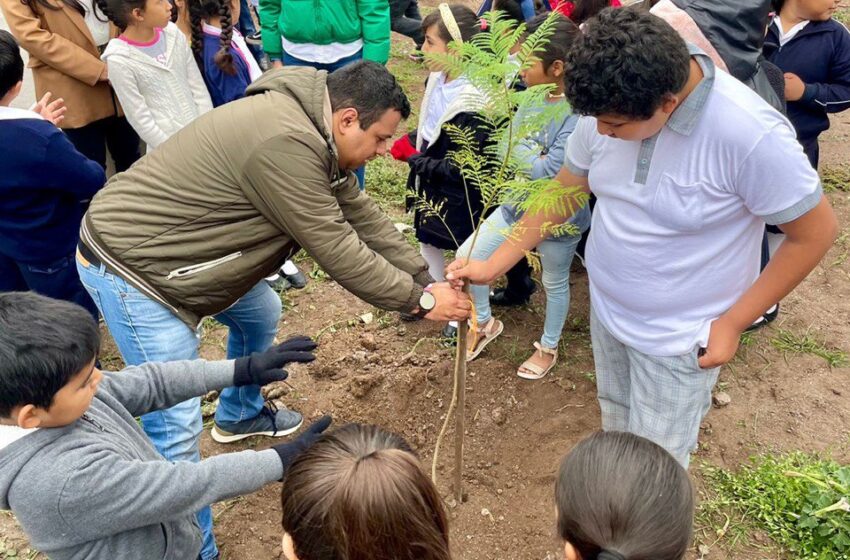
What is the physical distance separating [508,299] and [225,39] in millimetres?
2337

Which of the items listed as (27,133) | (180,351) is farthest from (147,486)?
(27,133)

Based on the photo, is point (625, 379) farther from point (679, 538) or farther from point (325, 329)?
point (325, 329)

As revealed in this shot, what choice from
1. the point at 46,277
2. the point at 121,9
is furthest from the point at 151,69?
the point at 46,277

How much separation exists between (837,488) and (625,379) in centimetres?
103

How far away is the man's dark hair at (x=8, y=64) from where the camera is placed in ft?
9.57

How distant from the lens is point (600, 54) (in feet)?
5.65

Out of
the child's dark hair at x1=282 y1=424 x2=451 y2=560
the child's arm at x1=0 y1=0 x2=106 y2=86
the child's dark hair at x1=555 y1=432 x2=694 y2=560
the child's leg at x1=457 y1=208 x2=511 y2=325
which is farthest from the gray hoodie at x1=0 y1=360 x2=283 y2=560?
the child's arm at x1=0 y1=0 x2=106 y2=86

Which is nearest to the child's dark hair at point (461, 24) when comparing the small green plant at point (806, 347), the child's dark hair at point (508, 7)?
the child's dark hair at point (508, 7)

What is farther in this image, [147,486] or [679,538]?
[147,486]

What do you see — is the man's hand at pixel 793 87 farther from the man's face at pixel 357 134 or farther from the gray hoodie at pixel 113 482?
the gray hoodie at pixel 113 482

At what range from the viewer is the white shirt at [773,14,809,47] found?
362 centimetres

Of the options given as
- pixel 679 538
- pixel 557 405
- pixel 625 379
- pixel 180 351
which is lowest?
pixel 557 405

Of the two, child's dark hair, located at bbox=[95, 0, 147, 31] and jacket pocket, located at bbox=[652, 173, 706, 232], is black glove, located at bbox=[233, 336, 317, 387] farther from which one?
child's dark hair, located at bbox=[95, 0, 147, 31]

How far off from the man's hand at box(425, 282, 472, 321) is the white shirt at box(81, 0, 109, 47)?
282 centimetres
